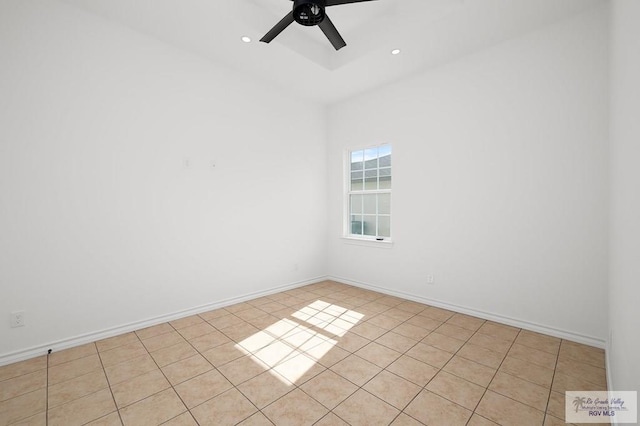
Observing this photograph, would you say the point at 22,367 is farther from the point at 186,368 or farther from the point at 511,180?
the point at 511,180

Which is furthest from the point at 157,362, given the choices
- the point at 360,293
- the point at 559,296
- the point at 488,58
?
the point at 488,58

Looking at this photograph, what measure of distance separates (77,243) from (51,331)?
2.63ft

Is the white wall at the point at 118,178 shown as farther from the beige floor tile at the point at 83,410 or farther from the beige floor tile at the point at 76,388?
the beige floor tile at the point at 83,410

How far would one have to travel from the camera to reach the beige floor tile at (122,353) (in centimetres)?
228

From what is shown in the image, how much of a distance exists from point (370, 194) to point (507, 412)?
3137 mm

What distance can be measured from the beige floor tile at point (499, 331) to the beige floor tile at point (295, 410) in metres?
2.00

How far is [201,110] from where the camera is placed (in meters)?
3.33

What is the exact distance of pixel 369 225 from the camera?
4418 millimetres

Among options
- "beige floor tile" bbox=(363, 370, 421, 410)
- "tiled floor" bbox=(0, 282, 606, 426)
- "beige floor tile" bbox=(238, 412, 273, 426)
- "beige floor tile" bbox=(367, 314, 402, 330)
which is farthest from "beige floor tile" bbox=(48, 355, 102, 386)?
"beige floor tile" bbox=(367, 314, 402, 330)

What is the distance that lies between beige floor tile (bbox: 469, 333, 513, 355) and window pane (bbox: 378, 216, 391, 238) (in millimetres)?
1776

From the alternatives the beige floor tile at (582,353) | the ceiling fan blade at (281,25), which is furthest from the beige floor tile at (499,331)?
the ceiling fan blade at (281,25)

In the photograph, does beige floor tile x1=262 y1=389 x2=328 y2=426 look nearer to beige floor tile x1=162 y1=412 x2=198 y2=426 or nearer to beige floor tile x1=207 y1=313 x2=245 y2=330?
beige floor tile x1=162 y1=412 x2=198 y2=426

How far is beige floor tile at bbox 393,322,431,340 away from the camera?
2713mm

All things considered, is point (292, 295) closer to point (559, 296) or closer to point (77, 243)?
point (77, 243)
